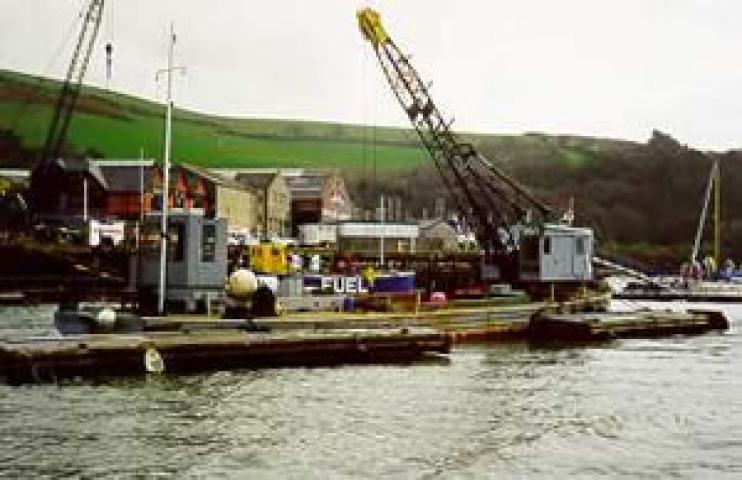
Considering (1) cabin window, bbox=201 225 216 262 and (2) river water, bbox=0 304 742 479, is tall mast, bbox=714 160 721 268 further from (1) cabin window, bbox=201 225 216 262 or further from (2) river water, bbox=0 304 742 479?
(1) cabin window, bbox=201 225 216 262

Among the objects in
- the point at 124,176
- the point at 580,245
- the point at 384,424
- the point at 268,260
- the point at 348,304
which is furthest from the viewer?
the point at 124,176

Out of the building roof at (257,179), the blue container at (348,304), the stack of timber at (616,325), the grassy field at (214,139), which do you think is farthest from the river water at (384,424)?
the grassy field at (214,139)

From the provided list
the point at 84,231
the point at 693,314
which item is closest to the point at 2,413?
the point at 693,314

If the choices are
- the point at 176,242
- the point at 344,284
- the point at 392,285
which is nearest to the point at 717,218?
the point at 392,285

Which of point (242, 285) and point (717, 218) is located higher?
point (717, 218)

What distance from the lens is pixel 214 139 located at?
174 metres

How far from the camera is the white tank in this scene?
39.8 m

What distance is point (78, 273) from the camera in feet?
271

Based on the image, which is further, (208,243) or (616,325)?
(616,325)

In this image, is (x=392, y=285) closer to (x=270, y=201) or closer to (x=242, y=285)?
(x=242, y=285)

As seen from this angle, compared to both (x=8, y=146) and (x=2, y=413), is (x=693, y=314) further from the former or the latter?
(x=8, y=146)

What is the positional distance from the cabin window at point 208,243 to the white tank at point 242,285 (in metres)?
1.16

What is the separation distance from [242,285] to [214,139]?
137 m

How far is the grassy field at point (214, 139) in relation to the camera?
154 m
